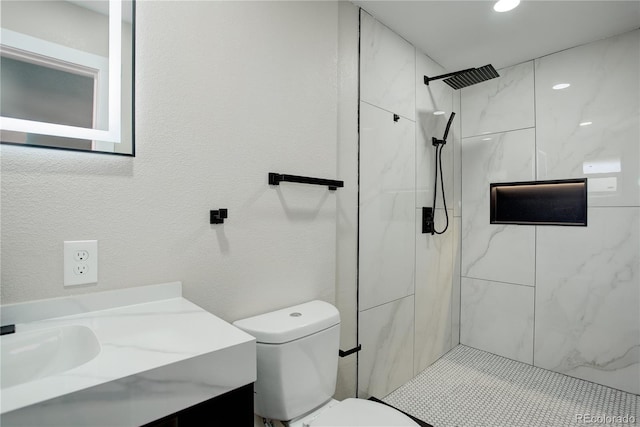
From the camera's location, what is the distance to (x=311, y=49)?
60.3 inches

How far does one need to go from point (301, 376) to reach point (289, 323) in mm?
202

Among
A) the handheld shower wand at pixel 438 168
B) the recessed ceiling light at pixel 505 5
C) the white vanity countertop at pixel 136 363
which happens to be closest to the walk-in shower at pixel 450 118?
the handheld shower wand at pixel 438 168

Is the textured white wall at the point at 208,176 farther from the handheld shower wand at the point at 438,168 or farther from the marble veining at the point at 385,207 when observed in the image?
the handheld shower wand at the point at 438,168

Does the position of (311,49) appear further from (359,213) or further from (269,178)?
(359,213)

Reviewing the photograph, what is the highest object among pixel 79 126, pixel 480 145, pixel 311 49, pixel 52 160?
pixel 311 49

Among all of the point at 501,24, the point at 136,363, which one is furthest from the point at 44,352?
the point at 501,24

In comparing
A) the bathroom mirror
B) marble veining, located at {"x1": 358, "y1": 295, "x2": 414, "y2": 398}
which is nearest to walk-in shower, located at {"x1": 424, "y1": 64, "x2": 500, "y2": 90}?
marble veining, located at {"x1": 358, "y1": 295, "x2": 414, "y2": 398}

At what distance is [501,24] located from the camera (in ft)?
6.48

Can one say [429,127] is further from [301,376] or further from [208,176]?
[301,376]

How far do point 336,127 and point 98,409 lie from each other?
1440mm

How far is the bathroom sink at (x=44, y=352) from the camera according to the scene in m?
0.73

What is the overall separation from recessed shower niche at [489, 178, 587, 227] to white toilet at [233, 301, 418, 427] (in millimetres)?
2002

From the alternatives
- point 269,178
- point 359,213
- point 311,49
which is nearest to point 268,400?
point 269,178

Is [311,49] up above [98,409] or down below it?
above
